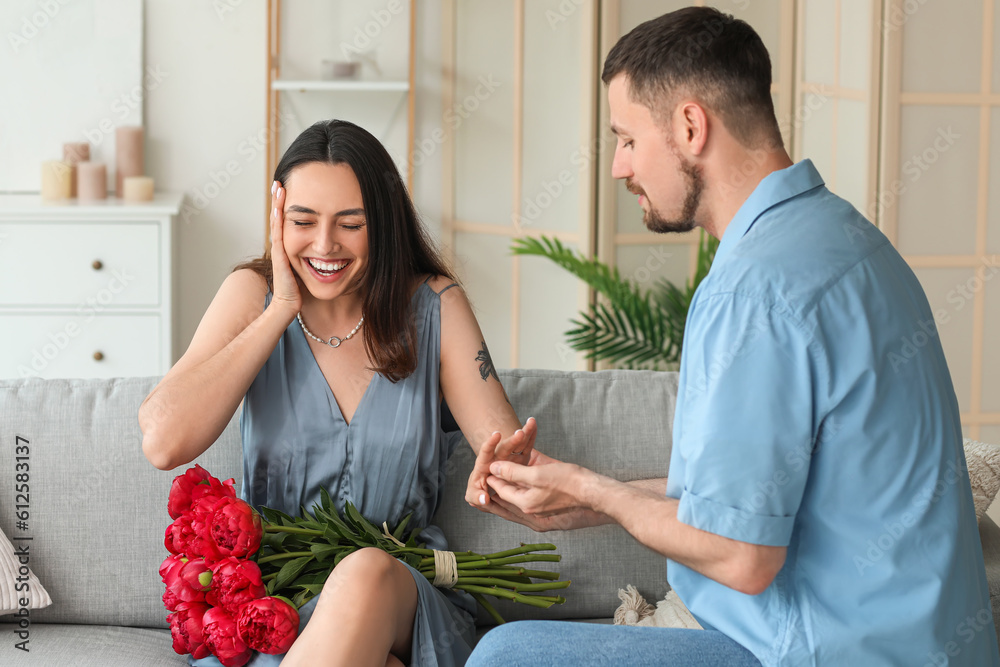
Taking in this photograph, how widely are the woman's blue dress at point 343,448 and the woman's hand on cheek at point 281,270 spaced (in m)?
0.13

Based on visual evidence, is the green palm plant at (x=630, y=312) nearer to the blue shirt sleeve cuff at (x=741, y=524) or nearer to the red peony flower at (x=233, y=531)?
the red peony flower at (x=233, y=531)

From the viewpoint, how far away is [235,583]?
1.45 m

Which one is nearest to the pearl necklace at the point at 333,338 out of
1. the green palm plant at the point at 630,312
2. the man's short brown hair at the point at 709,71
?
the man's short brown hair at the point at 709,71

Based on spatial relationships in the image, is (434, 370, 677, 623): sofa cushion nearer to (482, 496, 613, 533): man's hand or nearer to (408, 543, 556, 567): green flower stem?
(408, 543, 556, 567): green flower stem

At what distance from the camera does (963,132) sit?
2.78m

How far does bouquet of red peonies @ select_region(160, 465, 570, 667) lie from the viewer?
1.45m

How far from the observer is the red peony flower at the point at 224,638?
4.72 ft

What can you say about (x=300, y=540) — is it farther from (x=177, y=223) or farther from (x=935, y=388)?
(x=177, y=223)

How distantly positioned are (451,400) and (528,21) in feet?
7.06

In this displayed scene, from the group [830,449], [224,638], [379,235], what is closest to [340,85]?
[379,235]

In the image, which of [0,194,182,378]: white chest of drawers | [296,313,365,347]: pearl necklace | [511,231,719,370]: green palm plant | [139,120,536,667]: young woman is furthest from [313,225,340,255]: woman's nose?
[0,194,182,378]: white chest of drawers

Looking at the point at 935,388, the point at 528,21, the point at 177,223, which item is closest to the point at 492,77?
the point at 528,21

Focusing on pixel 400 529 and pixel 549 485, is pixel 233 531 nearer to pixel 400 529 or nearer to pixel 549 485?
pixel 400 529

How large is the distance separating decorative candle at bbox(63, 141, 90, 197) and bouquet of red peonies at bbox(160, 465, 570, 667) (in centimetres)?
264
